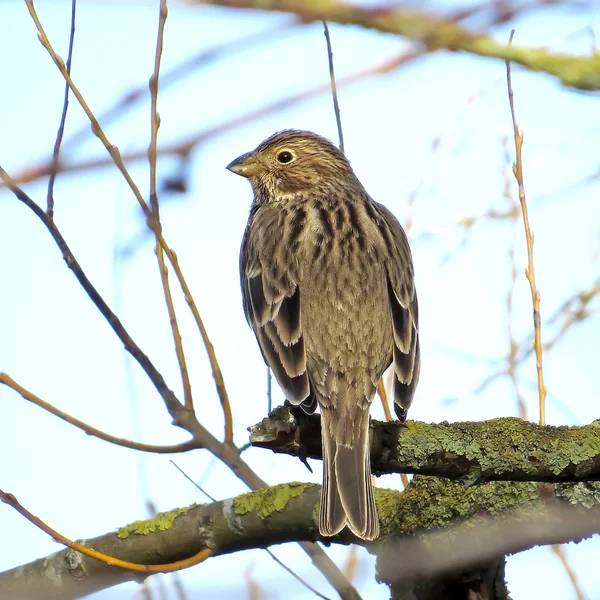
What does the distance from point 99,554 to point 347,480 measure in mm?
961

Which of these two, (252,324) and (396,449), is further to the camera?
(252,324)

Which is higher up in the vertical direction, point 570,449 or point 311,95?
point 570,449

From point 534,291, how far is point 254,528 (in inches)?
59.3

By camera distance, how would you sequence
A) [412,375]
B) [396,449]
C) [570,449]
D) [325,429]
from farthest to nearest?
[412,375] → [325,429] → [396,449] → [570,449]

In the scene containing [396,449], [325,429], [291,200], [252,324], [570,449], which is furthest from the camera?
[291,200]

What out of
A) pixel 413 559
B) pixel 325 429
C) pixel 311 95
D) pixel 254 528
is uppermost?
pixel 325 429

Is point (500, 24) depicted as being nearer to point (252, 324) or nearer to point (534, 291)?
point (534, 291)

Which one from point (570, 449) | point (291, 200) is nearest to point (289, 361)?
point (570, 449)

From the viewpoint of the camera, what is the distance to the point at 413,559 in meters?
3.41

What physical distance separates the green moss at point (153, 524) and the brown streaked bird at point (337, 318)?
0.61m

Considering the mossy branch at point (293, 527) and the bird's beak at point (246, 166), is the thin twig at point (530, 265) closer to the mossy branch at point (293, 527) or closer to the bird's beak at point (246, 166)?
the mossy branch at point (293, 527)

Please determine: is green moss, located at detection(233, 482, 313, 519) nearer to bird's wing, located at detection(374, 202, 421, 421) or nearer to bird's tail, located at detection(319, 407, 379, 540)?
bird's tail, located at detection(319, 407, 379, 540)

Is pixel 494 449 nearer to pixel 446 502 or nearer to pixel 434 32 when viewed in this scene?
pixel 446 502

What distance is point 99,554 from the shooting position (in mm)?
3291
